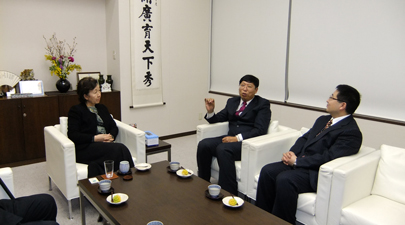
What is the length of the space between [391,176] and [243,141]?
1.18m

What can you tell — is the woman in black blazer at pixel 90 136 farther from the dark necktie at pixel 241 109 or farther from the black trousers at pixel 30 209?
the dark necktie at pixel 241 109

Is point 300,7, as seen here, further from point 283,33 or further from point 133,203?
point 133,203

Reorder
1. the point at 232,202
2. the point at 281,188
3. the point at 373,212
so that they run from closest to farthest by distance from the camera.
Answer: the point at 232,202 < the point at 373,212 < the point at 281,188

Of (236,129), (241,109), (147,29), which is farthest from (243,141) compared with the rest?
(147,29)

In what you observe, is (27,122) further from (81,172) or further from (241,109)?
(241,109)

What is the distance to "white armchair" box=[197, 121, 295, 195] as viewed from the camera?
292 centimetres

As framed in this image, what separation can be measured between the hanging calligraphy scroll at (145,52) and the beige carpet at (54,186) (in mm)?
856

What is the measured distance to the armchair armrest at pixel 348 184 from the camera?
222 centimetres

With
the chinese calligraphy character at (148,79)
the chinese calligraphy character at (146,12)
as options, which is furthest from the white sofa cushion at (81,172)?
the chinese calligraphy character at (146,12)

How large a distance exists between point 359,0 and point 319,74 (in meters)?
0.93

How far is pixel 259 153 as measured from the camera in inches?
113

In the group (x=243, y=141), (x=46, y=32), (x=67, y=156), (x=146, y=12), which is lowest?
(x=67, y=156)

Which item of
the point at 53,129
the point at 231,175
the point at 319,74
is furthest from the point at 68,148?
the point at 319,74

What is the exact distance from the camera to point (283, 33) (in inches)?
172
